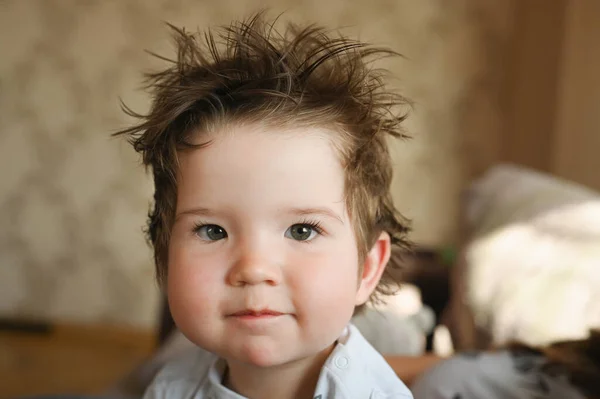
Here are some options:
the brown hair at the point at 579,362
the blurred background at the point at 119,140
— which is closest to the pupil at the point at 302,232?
the brown hair at the point at 579,362

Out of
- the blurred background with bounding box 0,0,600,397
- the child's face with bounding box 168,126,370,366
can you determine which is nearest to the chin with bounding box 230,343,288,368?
the child's face with bounding box 168,126,370,366

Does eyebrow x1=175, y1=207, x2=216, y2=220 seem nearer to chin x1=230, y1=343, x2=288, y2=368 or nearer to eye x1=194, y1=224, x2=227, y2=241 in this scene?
eye x1=194, y1=224, x2=227, y2=241

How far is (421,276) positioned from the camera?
2.84 metres

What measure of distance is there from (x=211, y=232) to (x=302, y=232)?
9 centimetres

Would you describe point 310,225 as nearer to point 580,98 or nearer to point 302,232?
point 302,232

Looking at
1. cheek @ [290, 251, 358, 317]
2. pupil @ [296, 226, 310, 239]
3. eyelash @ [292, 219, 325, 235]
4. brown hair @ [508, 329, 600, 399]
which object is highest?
eyelash @ [292, 219, 325, 235]

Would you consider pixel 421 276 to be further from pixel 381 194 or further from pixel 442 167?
pixel 381 194

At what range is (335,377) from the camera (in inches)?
28.5

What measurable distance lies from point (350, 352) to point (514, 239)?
1.01 meters

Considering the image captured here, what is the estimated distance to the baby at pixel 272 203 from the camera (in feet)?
2.12

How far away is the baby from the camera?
0.65m

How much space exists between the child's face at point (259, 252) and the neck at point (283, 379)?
0.25 ft

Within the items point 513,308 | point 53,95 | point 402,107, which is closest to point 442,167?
point 53,95

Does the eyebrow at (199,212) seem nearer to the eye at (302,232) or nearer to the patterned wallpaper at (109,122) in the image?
the eye at (302,232)
